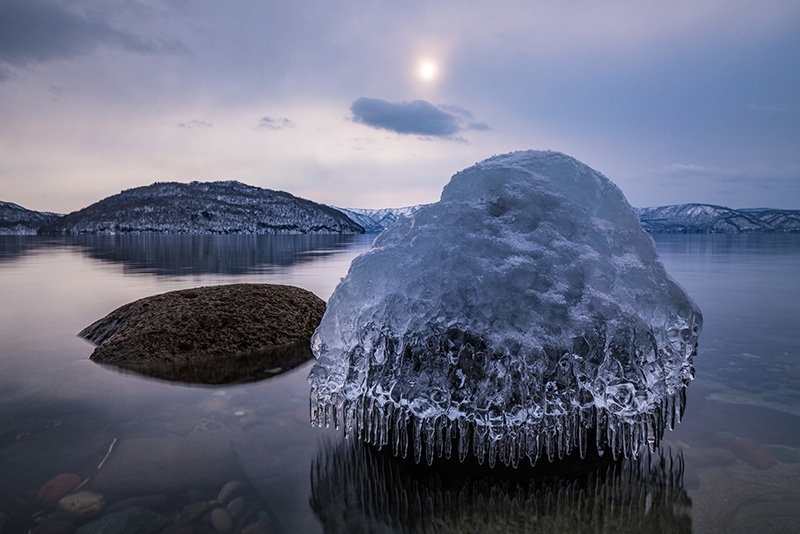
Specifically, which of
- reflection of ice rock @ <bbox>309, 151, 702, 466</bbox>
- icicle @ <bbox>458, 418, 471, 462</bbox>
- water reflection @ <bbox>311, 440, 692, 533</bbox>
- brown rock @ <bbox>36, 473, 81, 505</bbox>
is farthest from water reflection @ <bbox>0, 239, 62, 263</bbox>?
icicle @ <bbox>458, 418, 471, 462</bbox>

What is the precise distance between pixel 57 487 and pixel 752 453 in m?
7.27

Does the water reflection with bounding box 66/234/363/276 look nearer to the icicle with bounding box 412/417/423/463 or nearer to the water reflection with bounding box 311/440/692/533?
the water reflection with bounding box 311/440/692/533

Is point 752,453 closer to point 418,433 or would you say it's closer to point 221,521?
point 418,433

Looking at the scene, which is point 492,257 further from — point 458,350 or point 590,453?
point 590,453

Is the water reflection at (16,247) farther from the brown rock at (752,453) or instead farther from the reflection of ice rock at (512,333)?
the brown rock at (752,453)

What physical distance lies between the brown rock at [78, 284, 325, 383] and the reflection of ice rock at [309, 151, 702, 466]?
388cm

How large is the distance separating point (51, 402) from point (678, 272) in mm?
32188

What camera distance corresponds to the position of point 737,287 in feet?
68.6

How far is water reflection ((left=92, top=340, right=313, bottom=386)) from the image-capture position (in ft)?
24.4

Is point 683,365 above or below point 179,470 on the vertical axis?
above

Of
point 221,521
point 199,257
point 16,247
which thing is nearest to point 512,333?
point 221,521

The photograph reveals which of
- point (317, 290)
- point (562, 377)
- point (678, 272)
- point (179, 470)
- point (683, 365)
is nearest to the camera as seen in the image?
point (562, 377)

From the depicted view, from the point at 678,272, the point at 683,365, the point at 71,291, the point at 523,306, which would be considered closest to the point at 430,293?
the point at 523,306

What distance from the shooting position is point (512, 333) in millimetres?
4371
